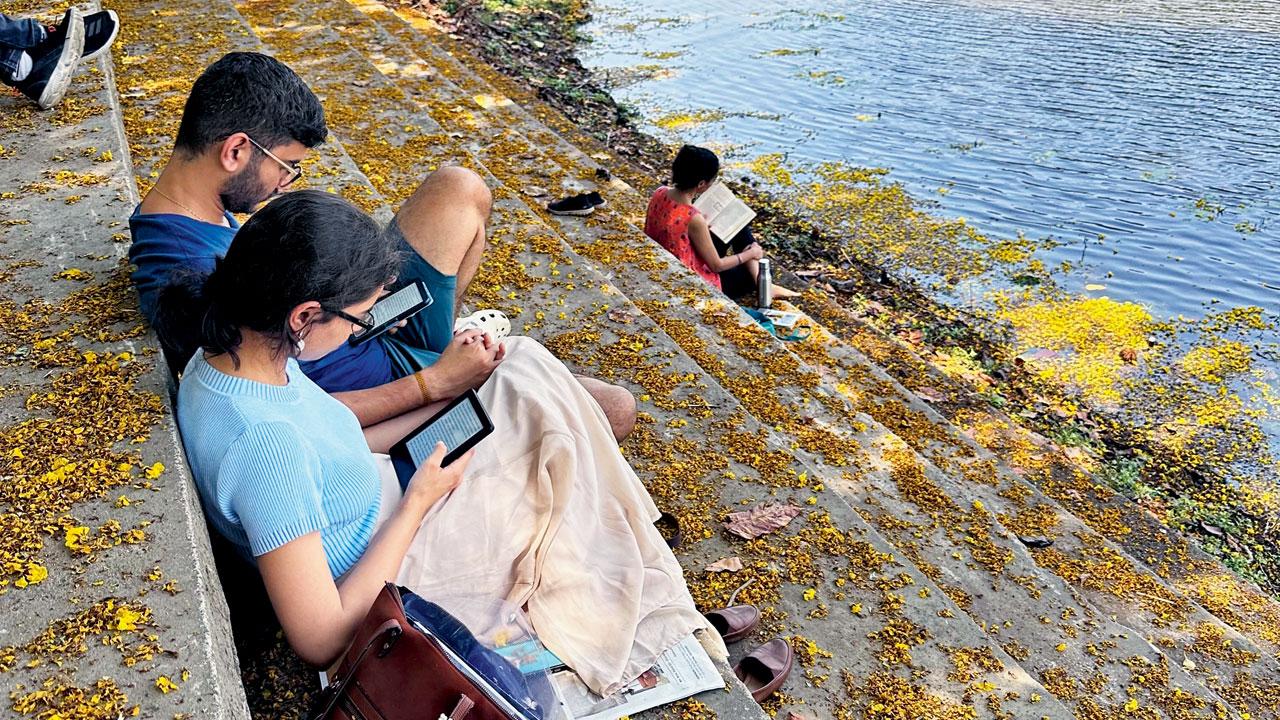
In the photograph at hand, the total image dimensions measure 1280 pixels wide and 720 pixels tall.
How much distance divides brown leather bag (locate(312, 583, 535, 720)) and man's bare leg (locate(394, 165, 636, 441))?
1439mm

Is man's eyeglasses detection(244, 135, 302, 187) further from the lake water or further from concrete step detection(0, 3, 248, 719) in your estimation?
the lake water

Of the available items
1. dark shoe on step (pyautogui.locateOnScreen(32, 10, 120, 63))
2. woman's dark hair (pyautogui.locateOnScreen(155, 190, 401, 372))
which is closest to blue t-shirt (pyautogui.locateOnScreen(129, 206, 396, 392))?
woman's dark hair (pyautogui.locateOnScreen(155, 190, 401, 372))

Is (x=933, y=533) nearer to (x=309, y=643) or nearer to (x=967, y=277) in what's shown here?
(x=309, y=643)

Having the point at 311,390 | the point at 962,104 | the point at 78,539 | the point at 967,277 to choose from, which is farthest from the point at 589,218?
the point at 962,104

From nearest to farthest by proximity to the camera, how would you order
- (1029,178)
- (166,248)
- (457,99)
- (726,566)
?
1. (166,248)
2. (726,566)
3. (457,99)
4. (1029,178)

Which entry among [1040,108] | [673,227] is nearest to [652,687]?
[673,227]

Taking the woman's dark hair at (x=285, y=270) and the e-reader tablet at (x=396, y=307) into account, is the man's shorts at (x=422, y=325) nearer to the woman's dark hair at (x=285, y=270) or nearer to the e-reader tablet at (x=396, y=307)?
the e-reader tablet at (x=396, y=307)

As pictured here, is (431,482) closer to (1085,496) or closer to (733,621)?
(733,621)

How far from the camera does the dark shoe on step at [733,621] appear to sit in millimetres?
2576

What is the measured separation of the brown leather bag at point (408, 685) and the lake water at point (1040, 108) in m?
6.13

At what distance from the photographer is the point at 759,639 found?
2.63 m

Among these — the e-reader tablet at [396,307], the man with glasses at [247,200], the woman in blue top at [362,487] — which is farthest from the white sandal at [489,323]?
the woman in blue top at [362,487]

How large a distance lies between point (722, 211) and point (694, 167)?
0.40 m

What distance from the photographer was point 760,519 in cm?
306
